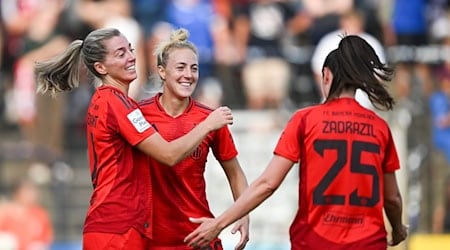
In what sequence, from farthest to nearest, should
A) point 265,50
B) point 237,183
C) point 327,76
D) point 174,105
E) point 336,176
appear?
point 265,50
point 237,183
point 174,105
point 327,76
point 336,176

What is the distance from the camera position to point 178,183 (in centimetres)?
785

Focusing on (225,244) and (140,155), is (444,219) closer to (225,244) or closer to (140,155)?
(225,244)

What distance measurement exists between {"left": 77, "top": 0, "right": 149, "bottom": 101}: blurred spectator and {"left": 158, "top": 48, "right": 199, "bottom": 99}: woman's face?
24.6 ft

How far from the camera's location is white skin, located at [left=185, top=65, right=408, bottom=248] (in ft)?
22.9

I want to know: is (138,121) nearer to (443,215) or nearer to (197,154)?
(197,154)

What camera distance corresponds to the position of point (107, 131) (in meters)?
7.46

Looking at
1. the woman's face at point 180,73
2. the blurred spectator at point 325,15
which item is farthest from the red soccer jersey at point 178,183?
the blurred spectator at point 325,15

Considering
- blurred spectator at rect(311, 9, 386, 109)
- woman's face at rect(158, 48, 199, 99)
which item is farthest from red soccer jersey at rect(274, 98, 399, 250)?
blurred spectator at rect(311, 9, 386, 109)

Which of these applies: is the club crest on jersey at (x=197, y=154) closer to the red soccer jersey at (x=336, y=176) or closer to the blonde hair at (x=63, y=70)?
the blonde hair at (x=63, y=70)

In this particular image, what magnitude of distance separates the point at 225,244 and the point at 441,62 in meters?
3.92

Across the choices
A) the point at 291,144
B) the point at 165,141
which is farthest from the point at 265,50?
the point at 291,144

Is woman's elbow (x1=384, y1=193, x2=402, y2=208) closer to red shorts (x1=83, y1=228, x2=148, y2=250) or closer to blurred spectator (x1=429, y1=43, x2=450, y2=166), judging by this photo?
red shorts (x1=83, y1=228, x2=148, y2=250)

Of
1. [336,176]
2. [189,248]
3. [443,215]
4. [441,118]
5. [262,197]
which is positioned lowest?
[189,248]

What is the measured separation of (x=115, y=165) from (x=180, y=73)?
80cm
